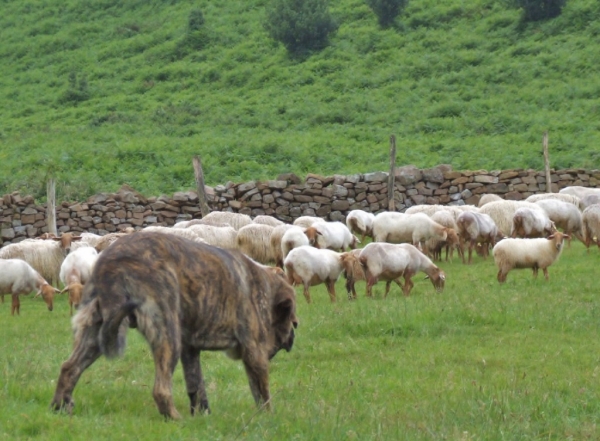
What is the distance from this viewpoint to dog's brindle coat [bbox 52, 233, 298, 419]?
562 centimetres

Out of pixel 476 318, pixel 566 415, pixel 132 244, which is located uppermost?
pixel 132 244

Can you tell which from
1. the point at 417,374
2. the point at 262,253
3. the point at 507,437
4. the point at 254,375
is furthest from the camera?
the point at 262,253

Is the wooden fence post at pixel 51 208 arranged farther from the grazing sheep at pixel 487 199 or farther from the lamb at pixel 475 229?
the grazing sheep at pixel 487 199

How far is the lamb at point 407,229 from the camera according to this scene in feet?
59.3

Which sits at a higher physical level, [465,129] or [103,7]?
[103,7]

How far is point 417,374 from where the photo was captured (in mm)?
8648

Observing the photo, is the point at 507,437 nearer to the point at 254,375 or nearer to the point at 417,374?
the point at 254,375

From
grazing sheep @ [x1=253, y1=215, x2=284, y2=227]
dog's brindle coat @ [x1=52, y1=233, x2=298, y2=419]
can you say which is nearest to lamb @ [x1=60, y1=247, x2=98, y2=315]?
grazing sheep @ [x1=253, y1=215, x2=284, y2=227]

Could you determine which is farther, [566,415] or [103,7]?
[103,7]

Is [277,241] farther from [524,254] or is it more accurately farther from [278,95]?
[278,95]

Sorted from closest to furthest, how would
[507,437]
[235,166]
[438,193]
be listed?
[507,437] → [438,193] → [235,166]

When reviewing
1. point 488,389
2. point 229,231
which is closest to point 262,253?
point 229,231

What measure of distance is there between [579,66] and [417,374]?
2867cm

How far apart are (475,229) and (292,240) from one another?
11.7ft
